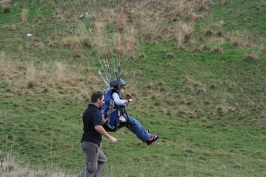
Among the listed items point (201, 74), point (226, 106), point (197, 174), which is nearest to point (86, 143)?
point (197, 174)

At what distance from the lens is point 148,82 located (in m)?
19.1

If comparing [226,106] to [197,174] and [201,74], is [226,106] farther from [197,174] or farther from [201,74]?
[197,174]

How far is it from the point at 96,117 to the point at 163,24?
1677 centimetres

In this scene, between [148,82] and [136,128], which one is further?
[148,82]

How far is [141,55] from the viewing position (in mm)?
21328

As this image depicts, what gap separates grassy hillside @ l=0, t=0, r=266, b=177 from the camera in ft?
42.3

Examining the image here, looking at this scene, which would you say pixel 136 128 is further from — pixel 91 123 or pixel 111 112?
pixel 91 123

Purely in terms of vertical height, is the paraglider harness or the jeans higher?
the paraglider harness

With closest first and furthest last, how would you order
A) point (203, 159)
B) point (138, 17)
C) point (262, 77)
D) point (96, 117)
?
point (96, 117), point (203, 159), point (262, 77), point (138, 17)

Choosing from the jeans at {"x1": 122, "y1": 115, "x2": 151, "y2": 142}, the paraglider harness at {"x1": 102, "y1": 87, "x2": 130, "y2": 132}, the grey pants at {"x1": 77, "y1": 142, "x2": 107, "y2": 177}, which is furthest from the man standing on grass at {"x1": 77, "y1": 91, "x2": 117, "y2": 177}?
the jeans at {"x1": 122, "y1": 115, "x2": 151, "y2": 142}

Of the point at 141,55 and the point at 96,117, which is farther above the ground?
the point at 96,117

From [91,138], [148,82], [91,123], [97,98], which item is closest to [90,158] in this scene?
[91,138]

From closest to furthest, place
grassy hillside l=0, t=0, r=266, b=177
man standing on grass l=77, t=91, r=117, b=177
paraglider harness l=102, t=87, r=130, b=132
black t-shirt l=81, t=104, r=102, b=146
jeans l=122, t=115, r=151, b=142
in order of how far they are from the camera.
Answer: black t-shirt l=81, t=104, r=102, b=146 → man standing on grass l=77, t=91, r=117, b=177 → paraglider harness l=102, t=87, r=130, b=132 → jeans l=122, t=115, r=151, b=142 → grassy hillside l=0, t=0, r=266, b=177

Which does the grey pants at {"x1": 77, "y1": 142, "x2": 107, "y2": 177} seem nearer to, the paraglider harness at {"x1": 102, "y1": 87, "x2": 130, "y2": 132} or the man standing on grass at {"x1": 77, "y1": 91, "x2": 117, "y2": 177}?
the man standing on grass at {"x1": 77, "y1": 91, "x2": 117, "y2": 177}
